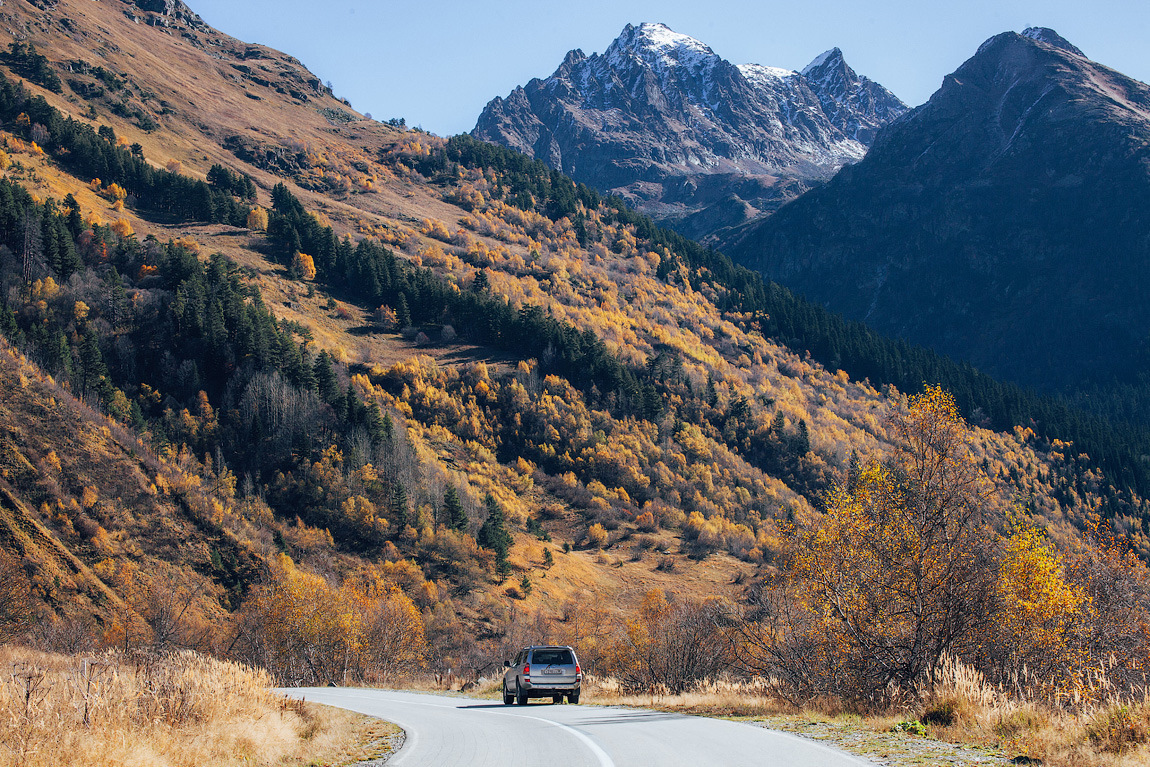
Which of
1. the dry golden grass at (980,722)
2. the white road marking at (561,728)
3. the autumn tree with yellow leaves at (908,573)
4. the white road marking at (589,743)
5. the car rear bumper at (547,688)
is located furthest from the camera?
the car rear bumper at (547,688)

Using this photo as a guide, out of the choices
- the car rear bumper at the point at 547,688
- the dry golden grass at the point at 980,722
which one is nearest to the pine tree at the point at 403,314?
the car rear bumper at the point at 547,688

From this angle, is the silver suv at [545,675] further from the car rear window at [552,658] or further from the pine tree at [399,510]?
the pine tree at [399,510]

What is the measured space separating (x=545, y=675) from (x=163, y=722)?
11.6 metres

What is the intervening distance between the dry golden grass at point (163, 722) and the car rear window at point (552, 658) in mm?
6921

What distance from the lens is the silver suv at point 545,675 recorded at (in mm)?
19844

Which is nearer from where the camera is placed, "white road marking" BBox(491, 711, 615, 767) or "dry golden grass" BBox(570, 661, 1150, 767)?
"dry golden grass" BBox(570, 661, 1150, 767)

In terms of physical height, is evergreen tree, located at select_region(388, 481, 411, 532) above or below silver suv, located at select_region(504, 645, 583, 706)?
below

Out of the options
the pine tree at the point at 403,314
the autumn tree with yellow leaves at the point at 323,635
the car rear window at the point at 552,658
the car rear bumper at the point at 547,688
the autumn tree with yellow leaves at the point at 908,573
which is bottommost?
the autumn tree with yellow leaves at the point at 323,635

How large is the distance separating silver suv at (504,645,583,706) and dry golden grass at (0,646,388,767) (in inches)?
266

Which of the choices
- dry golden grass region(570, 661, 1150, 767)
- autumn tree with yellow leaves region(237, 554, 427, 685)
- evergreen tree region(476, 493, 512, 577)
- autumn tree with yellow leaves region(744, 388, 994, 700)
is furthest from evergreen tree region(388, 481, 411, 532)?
autumn tree with yellow leaves region(744, 388, 994, 700)

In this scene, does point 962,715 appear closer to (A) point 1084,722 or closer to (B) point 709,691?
(A) point 1084,722

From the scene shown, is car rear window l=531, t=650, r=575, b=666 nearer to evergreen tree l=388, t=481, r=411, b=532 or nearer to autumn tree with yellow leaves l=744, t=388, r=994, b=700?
autumn tree with yellow leaves l=744, t=388, r=994, b=700

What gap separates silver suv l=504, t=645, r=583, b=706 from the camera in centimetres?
1984

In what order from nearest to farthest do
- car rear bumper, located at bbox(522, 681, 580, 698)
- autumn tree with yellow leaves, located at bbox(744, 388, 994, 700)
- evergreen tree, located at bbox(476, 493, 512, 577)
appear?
autumn tree with yellow leaves, located at bbox(744, 388, 994, 700) < car rear bumper, located at bbox(522, 681, 580, 698) < evergreen tree, located at bbox(476, 493, 512, 577)
